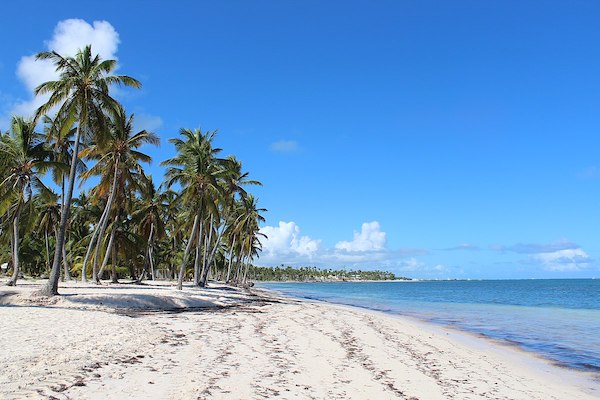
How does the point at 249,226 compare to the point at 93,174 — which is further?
the point at 249,226

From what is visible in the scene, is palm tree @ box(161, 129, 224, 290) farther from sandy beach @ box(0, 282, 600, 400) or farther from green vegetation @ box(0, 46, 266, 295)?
sandy beach @ box(0, 282, 600, 400)

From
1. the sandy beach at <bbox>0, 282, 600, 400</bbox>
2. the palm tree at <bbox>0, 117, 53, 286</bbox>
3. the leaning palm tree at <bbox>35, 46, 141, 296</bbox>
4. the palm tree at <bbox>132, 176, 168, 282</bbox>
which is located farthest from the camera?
the palm tree at <bbox>132, 176, 168, 282</bbox>

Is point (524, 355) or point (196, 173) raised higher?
point (196, 173)

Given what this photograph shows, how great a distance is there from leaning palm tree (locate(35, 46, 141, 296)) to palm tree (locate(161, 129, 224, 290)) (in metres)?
9.66

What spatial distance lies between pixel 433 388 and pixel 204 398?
4368 mm

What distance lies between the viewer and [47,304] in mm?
17734

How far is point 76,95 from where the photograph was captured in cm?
2011

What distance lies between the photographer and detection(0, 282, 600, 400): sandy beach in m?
6.79

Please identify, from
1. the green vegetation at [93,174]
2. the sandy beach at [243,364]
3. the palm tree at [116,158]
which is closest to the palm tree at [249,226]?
the green vegetation at [93,174]

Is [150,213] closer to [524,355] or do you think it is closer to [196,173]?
[196,173]

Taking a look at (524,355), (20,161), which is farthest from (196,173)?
(524,355)

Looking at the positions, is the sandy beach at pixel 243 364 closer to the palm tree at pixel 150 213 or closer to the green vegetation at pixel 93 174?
the green vegetation at pixel 93 174


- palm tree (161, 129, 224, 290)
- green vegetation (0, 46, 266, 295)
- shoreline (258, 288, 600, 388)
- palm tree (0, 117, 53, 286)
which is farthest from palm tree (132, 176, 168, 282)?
shoreline (258, 288, 600, 388)

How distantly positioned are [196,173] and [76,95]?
11.3 m
